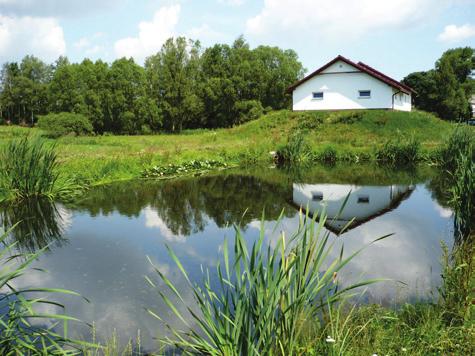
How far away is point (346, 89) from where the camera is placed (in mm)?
35688

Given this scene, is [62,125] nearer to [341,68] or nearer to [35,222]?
[341,68]

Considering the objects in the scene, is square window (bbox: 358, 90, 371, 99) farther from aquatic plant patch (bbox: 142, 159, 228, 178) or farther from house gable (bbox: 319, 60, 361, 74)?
aquatic plant patch (bbox: 142, 159, 228, 178)

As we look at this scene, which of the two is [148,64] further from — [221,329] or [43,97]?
[221,329]

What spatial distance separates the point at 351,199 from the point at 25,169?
31.4ft

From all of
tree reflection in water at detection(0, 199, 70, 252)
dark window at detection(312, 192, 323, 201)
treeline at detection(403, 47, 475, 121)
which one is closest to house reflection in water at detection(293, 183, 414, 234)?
dark window at detection(312, 192, 323, 201)

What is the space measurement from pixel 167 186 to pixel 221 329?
12182 millimetres

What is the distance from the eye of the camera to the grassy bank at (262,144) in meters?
17.2

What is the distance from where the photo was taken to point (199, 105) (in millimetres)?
53062

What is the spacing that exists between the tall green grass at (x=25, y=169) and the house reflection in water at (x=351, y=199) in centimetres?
724

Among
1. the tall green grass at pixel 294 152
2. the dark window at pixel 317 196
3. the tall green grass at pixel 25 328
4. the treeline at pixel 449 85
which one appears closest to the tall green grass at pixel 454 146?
the dark window at pixel 317 196

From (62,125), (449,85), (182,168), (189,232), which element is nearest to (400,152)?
(182,168)

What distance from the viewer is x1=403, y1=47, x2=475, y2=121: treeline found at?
5741 cm

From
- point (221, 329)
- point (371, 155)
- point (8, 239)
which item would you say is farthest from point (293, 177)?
point (221, 329)

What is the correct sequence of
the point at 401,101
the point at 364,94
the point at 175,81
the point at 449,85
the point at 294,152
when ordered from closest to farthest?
the point at 294,152 → the point at 364,94 → the point at 401,101 → the point at 175,81 → the point at 449,85
